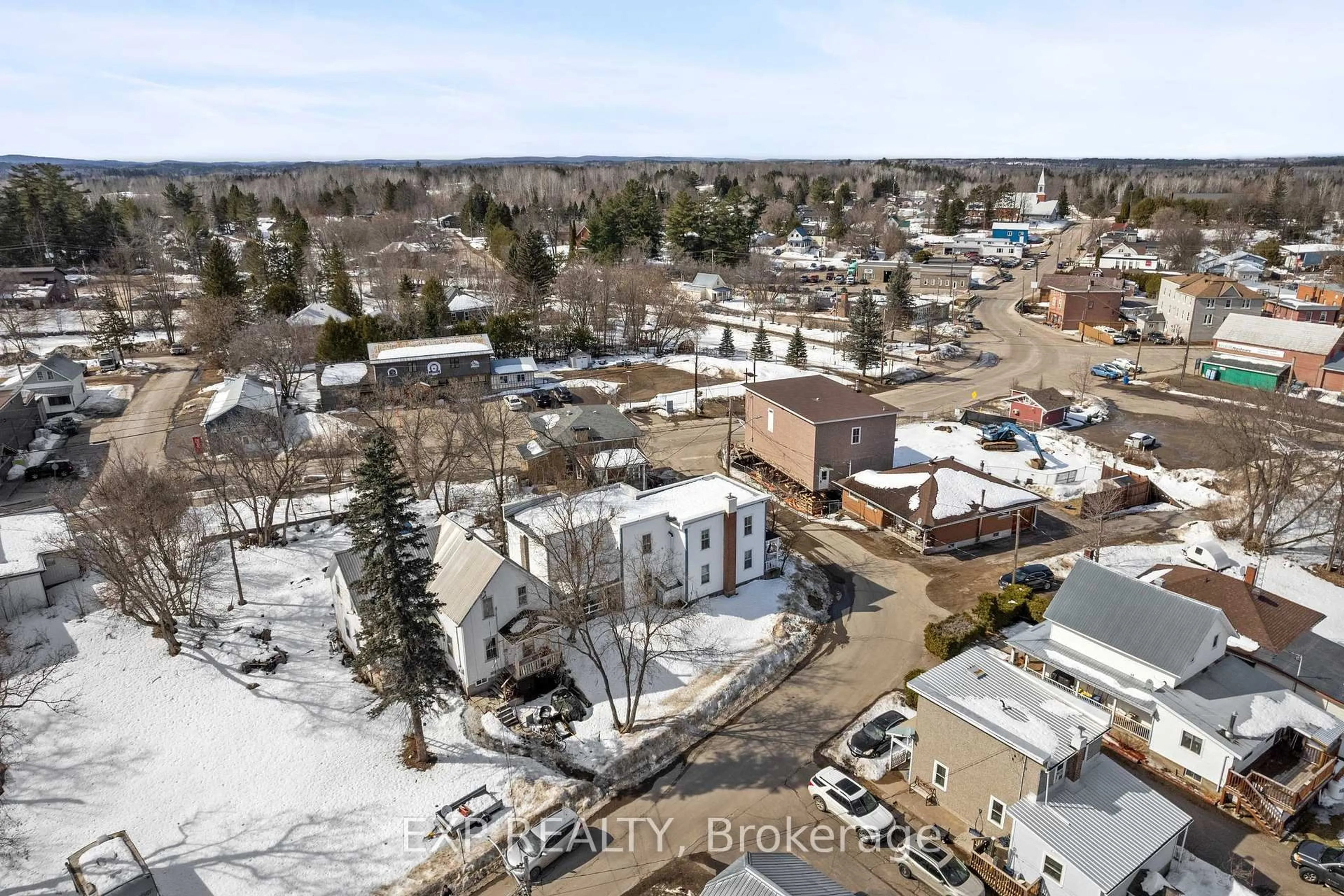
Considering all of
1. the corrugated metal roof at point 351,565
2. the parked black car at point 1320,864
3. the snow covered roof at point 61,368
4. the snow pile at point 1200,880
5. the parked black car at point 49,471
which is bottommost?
the snow pile at point 1200,880

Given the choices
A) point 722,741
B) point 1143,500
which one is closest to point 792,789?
point 722,741

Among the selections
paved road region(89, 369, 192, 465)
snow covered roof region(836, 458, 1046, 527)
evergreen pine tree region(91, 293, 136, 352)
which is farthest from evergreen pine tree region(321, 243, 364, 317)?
snow covered roof region(836, 458, 1046, 527)

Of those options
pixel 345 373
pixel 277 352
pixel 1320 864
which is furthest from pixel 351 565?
pixel 345 373

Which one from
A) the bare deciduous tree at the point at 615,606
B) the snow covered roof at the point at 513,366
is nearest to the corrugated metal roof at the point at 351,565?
the bare deciduous tree at the point at 615,606

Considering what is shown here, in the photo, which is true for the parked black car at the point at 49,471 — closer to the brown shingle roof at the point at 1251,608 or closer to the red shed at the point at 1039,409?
the brown shingle roof at the point at 1251,608

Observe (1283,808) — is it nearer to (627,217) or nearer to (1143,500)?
(1143,500)

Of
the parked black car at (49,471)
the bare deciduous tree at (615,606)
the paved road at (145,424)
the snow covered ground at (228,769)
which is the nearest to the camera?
the snow covered ground at (228,769)
